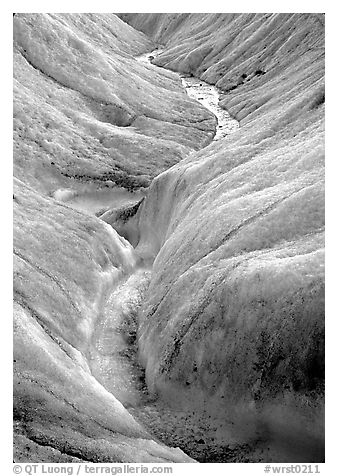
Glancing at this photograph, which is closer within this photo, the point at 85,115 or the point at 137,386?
the point at 137,386

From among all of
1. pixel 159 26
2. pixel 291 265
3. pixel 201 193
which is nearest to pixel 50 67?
pixel 201 193

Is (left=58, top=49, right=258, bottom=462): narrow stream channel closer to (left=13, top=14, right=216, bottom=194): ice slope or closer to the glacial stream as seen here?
the glacial stream

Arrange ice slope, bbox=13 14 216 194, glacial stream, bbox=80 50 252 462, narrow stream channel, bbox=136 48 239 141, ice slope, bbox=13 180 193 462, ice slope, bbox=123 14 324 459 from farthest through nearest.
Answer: narrow stream channel, bbox=136 48 239 141, ice slope, bbox=13 14 216 194, glacial stream, bbox=80 50 252 462, ice slope, bbox=123 14 324 459, ice slope, bbox=13 180 193 462

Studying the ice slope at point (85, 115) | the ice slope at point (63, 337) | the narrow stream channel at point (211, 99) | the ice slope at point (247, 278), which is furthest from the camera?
the narrow stream channel at point (211, 99)

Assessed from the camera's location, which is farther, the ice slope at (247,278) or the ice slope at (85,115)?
the ice slope at (85,115)

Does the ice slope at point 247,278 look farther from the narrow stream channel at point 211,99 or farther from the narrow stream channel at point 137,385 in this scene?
the narrow stream channel at point 211,99

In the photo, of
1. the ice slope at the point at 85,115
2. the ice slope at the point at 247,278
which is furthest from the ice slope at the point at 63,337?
the ice slope at the point at 85,115

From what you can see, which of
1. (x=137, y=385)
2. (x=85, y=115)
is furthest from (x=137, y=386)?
(x=85, y=115)

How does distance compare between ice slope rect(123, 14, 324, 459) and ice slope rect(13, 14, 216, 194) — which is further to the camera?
ice slope rect(13, 14, 216, 194)

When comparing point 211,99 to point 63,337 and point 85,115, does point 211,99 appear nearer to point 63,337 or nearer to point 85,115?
point 85,115

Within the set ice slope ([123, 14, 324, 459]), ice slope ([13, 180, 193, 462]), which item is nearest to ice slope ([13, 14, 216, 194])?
ice slope ([13, 180, 193, 462])
